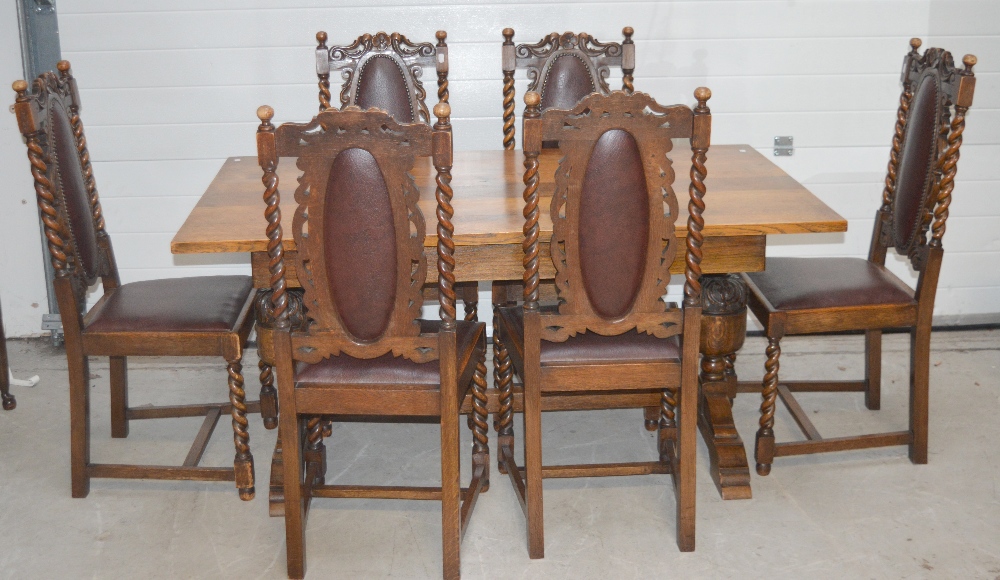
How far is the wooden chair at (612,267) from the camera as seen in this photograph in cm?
235

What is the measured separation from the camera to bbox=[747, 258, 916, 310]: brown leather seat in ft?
9.77

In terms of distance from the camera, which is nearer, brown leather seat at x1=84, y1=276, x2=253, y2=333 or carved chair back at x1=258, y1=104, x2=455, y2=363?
carved chair back at x1=258, y1=104, x2=455, y2=363

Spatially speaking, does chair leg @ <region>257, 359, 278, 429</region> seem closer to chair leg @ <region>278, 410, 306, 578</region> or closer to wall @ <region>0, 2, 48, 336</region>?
chair leg @ <region>278, 410, 306, 578</region>

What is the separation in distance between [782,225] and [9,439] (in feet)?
8.21

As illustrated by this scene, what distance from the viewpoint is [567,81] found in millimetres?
3590

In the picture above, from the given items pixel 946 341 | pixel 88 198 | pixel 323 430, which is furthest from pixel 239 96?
pixel 946 341

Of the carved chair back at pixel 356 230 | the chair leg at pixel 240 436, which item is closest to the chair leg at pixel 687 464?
the carved chair back at pixel 356 230

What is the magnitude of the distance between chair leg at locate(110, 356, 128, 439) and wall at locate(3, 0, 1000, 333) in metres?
0.85

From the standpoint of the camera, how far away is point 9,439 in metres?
3.37

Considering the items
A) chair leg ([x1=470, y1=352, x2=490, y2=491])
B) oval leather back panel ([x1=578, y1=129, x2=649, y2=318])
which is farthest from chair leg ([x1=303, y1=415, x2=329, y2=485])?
oval leather back panel ([x1=578, y1=129, x2=649, y2=318])

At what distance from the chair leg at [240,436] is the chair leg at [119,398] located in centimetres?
61

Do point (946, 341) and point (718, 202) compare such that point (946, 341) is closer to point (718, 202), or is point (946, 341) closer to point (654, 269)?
point (718, 202)

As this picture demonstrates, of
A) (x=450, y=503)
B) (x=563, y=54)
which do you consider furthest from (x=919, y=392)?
(x=563, y=54)

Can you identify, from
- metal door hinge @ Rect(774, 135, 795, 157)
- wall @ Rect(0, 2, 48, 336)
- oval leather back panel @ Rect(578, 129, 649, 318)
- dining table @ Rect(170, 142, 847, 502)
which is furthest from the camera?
metal door hinge @ Rect(774, 135, 795, 157)
